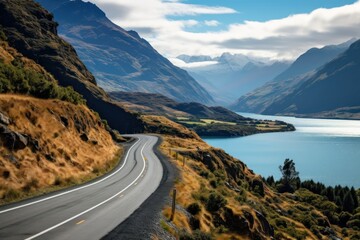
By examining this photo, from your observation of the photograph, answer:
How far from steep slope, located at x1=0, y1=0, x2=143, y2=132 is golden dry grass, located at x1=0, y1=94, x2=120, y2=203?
71278 mm

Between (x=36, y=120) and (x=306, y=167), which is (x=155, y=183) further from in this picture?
(x=306, y=167)

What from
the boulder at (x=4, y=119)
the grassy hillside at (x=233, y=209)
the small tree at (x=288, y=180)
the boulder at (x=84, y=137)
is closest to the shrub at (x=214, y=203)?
the grassy hillside at (x=233, y=209)

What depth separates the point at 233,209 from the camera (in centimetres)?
3472

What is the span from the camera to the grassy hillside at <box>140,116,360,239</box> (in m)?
30.2

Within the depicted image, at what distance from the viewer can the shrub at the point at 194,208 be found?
31.1 metres

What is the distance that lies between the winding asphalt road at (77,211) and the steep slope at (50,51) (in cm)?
9379

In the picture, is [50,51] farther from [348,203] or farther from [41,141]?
[348,203]

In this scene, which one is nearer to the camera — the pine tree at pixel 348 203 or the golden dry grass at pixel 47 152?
the golden dry grass at pixel 47 152

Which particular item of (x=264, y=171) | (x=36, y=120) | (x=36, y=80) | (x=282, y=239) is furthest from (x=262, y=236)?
(x=264, y=171)

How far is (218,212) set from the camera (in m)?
33.4

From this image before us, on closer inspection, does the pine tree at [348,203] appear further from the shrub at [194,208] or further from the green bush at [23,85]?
the shrub at [194,208]

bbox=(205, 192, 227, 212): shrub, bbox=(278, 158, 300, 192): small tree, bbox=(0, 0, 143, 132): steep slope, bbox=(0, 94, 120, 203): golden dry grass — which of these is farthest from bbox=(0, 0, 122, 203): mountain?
bbox=(278, 158, 300, 192): small tree

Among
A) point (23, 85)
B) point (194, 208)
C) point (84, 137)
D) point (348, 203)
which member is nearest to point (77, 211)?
point (194, 208)

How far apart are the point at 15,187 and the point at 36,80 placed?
95.2ft
